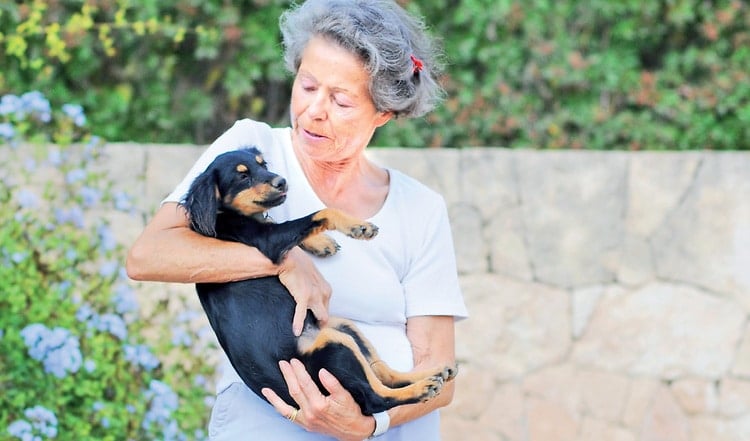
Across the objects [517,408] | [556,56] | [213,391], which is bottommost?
[517,408]

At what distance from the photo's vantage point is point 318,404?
2576 mm

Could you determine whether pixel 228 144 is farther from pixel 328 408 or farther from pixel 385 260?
pixel 328 408

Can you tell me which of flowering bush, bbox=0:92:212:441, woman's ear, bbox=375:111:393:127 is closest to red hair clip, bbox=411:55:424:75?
woman's ear, bbox=375:111:393:127

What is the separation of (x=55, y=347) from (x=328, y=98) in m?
1.61

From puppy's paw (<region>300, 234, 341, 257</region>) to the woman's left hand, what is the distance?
1.00ft

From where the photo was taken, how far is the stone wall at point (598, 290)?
5254 millimetres

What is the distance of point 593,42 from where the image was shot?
20.0ft

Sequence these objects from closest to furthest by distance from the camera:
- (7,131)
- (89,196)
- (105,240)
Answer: (7,131), (105,240), (89,196)

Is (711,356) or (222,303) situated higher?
(222,303)

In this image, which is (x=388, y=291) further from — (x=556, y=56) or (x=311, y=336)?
(x=556, y=56)

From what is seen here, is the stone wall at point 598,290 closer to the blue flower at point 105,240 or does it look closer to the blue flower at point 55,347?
the blue flower at point 105,240

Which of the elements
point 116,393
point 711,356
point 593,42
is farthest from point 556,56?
point 116,393

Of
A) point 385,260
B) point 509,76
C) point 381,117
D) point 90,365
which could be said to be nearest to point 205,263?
point 385,260

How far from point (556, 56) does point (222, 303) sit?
3.69 meters
